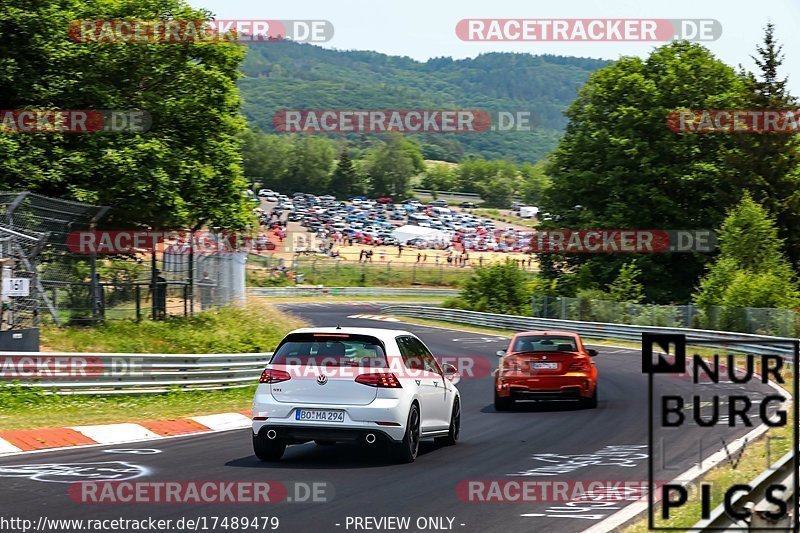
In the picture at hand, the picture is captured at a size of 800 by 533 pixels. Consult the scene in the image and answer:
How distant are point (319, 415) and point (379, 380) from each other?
30.7 inches

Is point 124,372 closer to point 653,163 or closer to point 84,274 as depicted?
point 84,274

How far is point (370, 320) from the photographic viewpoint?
193ft

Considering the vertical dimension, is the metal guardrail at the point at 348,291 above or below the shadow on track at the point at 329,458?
below

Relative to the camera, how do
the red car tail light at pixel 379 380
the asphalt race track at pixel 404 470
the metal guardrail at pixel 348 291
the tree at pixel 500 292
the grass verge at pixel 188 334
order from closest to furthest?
the asphalt race track at pixel 404 470 < the red car tail light at pixel 379 380 < the grass verge at pixel 188 334 < the tree at pixel 500 292 < the metal guardrail at pixel 348 291

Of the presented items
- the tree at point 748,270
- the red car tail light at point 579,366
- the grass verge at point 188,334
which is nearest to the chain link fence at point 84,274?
the grass verge at point 188,334

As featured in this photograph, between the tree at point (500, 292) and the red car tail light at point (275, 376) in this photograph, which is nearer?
the red car tail light at point (275, 376)

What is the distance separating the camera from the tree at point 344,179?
18188 centimetres

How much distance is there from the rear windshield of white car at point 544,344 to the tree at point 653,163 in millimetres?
34231

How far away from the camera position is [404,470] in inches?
471

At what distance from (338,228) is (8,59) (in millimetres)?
91896

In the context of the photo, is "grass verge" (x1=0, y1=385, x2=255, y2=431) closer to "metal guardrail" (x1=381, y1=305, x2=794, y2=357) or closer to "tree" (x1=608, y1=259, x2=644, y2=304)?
"metal guardrail" (x1=381, y1=305, x2=794, y2=357)

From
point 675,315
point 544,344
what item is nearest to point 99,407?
point 544,344

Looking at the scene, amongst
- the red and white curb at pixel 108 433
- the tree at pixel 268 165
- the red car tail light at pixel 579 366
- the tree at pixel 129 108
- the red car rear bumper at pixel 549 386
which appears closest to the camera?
the red and white curb at pixel 108 433

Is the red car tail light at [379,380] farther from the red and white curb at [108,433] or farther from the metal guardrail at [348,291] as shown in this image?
the metal guardrail at [348,291]
